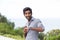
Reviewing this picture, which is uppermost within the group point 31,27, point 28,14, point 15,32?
point 28,14

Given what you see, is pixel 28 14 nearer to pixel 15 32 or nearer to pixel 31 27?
pixel 31 27

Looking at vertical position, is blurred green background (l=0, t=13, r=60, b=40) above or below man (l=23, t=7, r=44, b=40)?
below

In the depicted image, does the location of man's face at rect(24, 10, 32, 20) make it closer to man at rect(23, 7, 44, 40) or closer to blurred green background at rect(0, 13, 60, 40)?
man at rect(23, 7, 44, 40)

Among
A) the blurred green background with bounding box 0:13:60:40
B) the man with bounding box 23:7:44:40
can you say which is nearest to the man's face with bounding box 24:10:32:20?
the man with bounding box 23:7:44:40

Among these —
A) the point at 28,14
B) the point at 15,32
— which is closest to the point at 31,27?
the point at 28,14

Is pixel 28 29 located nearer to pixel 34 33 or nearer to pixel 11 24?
pixel 34 33

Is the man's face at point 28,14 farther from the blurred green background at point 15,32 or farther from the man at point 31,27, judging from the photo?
the blurred green background at point 15,32

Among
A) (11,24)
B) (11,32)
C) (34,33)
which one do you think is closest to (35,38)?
(34,33)

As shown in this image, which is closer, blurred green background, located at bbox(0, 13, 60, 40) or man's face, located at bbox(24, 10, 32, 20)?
man's face, located at bbox(24, 10, 32, 20)

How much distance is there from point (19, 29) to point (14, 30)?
1.24ft

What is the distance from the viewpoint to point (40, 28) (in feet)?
10.6

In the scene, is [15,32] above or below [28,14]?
below

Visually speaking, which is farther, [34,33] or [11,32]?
[11,32]

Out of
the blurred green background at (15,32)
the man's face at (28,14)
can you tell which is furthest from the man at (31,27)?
the blurred green background at (15,32)
